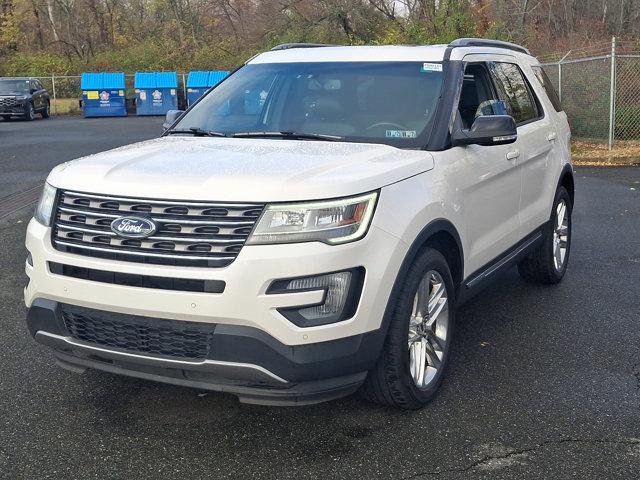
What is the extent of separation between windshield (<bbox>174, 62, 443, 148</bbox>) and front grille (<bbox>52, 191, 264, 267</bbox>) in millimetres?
1303

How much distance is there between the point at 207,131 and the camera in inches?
187

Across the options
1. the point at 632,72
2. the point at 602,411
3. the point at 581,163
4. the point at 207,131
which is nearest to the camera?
the point at 602,411

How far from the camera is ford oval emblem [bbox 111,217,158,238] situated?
3.27 metres

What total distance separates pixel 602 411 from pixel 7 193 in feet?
31.3

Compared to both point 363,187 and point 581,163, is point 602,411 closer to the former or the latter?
point 363,187

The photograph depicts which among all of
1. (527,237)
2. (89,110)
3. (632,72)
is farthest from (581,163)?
(89,110)

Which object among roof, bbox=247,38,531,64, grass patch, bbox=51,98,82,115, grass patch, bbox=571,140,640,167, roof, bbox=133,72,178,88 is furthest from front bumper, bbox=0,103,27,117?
roof, bbox=247,38,531,64

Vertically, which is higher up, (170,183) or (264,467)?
(170,183)

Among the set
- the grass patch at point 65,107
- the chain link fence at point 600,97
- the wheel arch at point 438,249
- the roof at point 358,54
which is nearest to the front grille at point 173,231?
the wheel arch at point 438,249

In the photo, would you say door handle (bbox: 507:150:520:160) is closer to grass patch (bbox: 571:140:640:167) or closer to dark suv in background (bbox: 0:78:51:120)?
grass patch (bbox: 571:140:640:167)

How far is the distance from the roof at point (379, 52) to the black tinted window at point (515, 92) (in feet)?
0.45

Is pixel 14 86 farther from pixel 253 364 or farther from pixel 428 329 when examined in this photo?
pixel 253 364

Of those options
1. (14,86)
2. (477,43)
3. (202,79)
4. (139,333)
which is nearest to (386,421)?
(139,333)

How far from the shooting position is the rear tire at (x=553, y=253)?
596 centimetres
